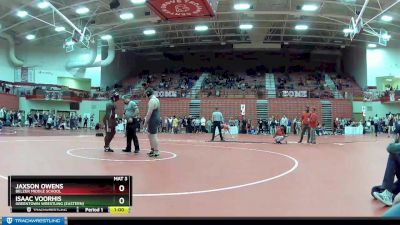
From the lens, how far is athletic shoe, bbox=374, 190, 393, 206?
3789 mm

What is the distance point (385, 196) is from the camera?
386 cm

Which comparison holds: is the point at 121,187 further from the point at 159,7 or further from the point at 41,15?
the point at 41,15

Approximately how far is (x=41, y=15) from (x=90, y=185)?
28586mm

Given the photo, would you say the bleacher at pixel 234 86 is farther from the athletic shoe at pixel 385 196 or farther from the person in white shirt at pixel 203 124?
the athletic shoe at pixel 385 196

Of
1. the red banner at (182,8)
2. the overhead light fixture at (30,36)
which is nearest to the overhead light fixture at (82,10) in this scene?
the overhead light fixture at (30,36)

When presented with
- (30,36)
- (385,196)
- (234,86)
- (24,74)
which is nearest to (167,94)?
(234,86)

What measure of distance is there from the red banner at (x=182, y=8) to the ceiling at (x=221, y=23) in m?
9.75

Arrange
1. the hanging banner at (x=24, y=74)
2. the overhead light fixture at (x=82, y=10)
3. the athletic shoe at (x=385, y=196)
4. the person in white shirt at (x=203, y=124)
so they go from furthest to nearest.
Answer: the hanging banner at (x=24, y=74) < the person in white shirt at (x=203, y=124) < the overhead light fixture at (x=82, y=10) < the athletic shoe at (x=385, y=196)

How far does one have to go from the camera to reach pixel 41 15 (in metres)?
26.6

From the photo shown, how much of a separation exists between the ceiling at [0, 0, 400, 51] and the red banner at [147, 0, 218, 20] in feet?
32.0

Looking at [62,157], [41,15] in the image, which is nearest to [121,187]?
[62,157]

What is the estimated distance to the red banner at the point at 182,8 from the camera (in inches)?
543

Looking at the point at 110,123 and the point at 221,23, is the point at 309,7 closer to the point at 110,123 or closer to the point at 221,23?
the point at 221,23
